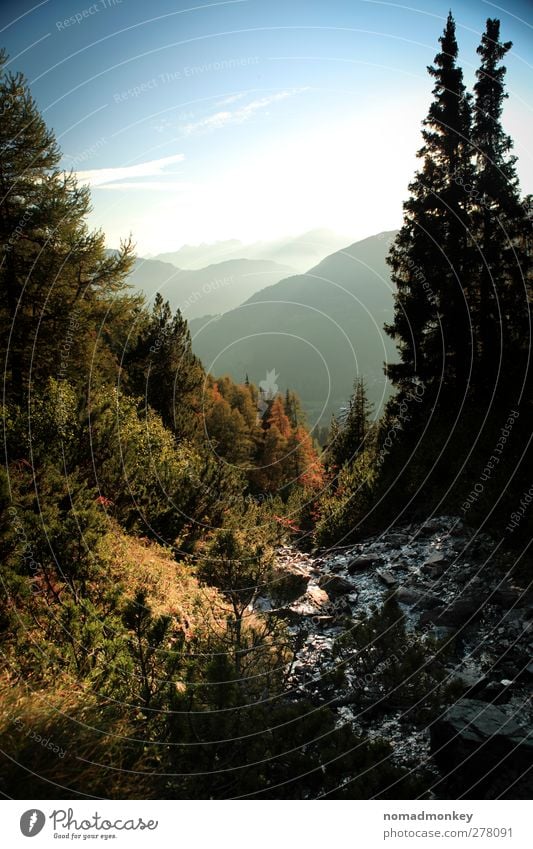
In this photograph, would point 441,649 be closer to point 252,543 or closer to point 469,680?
point 469,680

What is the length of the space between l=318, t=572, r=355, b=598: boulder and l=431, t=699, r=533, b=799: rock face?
838 centimetres

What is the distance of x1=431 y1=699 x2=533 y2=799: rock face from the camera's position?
212 inches

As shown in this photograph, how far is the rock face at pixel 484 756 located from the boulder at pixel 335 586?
8.38m

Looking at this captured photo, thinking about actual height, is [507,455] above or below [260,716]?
above

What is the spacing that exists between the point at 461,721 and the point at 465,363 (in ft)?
61.3

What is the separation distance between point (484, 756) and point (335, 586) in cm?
953

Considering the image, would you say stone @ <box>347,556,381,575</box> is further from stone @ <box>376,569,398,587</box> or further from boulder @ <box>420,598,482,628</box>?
boulder @ <box>420,598,482,628</box>

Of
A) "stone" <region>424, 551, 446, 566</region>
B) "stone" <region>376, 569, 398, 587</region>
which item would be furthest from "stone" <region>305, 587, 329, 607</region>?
"stone" <region>424, 551, 446, 566</region>

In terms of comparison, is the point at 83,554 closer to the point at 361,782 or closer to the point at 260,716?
the point at 260,716

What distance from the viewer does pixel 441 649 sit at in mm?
8664

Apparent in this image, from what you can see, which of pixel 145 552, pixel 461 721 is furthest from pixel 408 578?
pixel 145 552

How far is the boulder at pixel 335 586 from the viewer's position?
48.1ft

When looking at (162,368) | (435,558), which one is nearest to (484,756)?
(435,558)

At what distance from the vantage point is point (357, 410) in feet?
140
